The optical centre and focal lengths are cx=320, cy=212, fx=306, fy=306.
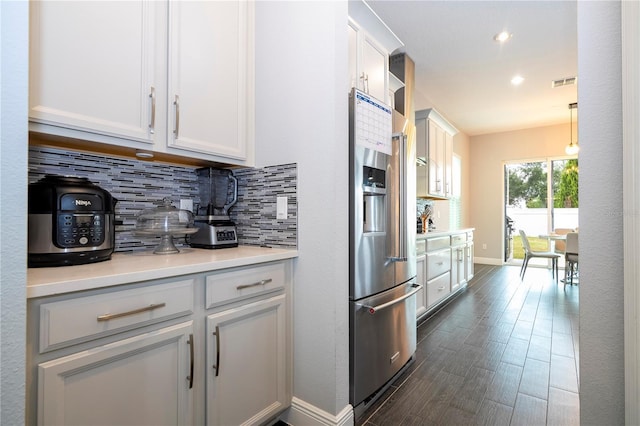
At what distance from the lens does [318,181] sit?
154cm

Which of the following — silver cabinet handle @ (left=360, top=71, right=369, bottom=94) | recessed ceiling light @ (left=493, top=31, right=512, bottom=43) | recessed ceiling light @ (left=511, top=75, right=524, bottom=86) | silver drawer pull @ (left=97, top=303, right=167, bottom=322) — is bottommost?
silver drawer pull @ (left=97, top=303, right=167, bottom=322)

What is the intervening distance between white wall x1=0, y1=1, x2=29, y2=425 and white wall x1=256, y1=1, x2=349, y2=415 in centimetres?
105

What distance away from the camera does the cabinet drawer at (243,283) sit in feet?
4.11

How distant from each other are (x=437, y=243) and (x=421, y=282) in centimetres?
59

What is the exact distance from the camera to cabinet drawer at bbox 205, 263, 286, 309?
4.11 feet

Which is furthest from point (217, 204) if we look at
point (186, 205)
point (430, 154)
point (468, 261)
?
point (468, 261)

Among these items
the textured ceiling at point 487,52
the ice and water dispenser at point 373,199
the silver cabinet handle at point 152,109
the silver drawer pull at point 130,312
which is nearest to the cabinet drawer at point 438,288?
the ice and water dispenser at point 373,199

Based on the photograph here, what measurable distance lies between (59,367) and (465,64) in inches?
173

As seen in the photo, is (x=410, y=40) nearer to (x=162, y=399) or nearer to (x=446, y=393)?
(x=446, y=393)

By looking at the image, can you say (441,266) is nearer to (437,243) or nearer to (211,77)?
(437,243)

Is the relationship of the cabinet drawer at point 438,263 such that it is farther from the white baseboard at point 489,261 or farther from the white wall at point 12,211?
the white baseboard at point 489,261

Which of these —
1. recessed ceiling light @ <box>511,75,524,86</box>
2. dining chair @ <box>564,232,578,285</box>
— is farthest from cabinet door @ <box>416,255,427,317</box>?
recessed ceiling light @ <box>511,75,524,86</box>

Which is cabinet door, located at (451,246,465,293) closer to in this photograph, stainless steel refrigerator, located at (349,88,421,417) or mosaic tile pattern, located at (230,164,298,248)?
stainless steel refrigerator, located at (349,88,421,417)

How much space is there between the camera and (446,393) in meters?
1.87
